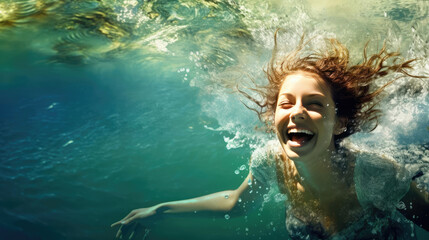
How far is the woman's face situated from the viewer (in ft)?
9.18

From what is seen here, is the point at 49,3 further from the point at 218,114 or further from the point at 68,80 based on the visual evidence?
the point at 218,114

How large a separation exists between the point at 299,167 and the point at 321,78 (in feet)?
3.70

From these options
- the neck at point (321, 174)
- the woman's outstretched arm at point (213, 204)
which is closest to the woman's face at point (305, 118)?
the neck at point (321, 174)

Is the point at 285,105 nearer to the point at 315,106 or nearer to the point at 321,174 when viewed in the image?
the point at 315,106

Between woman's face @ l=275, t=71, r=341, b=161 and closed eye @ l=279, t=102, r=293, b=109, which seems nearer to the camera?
woman's face @ l=275, t=71, r=341, b=161

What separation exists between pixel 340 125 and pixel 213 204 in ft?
7.85

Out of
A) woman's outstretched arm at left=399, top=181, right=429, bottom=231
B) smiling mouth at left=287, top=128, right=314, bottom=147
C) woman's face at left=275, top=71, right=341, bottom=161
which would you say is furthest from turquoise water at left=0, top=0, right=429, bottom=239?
smiling mouth at left=287, top=128, right=314, bottom=147

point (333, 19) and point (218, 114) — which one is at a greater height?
point (333, 19)

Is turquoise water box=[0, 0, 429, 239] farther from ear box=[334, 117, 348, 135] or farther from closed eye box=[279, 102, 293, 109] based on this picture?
closed eye box=[279, 102, 293, 109]

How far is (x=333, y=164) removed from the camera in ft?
10.5

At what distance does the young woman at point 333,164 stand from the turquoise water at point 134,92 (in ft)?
3.30

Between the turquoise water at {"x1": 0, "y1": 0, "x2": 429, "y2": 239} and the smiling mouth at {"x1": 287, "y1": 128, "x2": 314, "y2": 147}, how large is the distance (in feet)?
6.51

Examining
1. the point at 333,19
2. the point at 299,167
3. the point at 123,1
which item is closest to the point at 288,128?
the point at 299,167

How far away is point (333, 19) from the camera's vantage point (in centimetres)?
501
